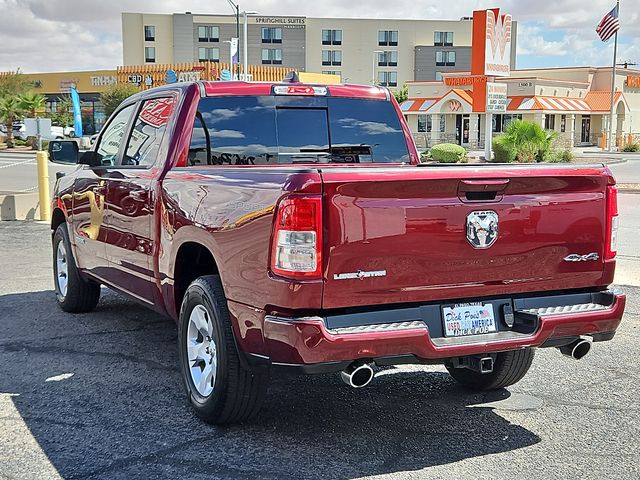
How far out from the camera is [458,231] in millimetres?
4340

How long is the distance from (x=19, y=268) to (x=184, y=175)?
239 inches

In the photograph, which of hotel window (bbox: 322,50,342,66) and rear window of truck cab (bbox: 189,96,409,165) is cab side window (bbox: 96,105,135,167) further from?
hotel window (bbox: 322,50,342,66)

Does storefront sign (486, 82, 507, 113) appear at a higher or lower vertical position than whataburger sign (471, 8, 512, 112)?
lower

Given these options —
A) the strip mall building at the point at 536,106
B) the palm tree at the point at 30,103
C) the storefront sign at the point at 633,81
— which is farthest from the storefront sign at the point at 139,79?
Answer: the storefront sign at the point at 633,81

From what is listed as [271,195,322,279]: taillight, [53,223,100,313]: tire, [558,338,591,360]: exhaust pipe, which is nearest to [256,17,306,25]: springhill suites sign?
[53,223,100,313]: tire

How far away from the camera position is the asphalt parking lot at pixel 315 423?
14.2ft

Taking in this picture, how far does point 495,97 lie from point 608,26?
451 inches

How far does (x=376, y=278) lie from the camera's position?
13.6ft

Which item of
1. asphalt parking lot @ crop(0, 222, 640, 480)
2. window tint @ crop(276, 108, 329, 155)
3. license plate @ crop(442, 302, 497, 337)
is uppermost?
window tint @ crop(276, 108, 329, 155)

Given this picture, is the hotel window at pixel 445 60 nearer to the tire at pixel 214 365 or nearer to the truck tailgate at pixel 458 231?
the truck tailgate at pixel 458 231

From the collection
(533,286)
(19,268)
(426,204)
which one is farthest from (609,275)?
(19,268)

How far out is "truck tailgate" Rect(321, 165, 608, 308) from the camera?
407 centimetres

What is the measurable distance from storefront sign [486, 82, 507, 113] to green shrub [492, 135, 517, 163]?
2968mm

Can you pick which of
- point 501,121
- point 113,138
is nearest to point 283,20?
point 501,121
